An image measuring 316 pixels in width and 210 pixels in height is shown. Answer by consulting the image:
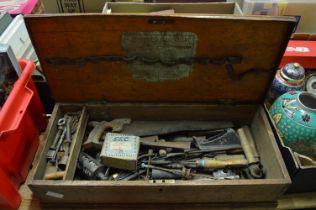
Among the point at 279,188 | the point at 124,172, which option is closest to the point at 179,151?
the point at 124,172

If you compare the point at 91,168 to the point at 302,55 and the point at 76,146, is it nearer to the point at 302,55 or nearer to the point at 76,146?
the point at 76,146

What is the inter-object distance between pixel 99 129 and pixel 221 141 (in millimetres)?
369

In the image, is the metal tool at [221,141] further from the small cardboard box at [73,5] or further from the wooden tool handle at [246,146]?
the small cardboard box at [73,5]

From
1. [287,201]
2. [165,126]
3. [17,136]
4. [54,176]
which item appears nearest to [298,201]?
[287,201]

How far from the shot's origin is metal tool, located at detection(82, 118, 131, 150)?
0.83 m

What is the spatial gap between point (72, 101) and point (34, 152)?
0.18 meters

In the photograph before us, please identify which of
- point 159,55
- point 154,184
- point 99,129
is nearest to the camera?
point 154,184

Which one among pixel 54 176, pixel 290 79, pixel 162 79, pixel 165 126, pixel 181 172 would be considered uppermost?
pixel 290 79

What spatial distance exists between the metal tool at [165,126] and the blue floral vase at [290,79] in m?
0.19

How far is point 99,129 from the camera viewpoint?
34.2 inches

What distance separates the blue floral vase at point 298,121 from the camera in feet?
2.46

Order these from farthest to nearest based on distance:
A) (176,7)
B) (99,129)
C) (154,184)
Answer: (176,7)
(99,129)
(154,184)

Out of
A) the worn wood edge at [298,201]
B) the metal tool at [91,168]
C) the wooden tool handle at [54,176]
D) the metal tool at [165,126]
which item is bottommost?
the wooden tool handle at [54,176]

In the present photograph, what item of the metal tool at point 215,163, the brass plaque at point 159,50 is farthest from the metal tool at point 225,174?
the brass plaque at point 159,50
